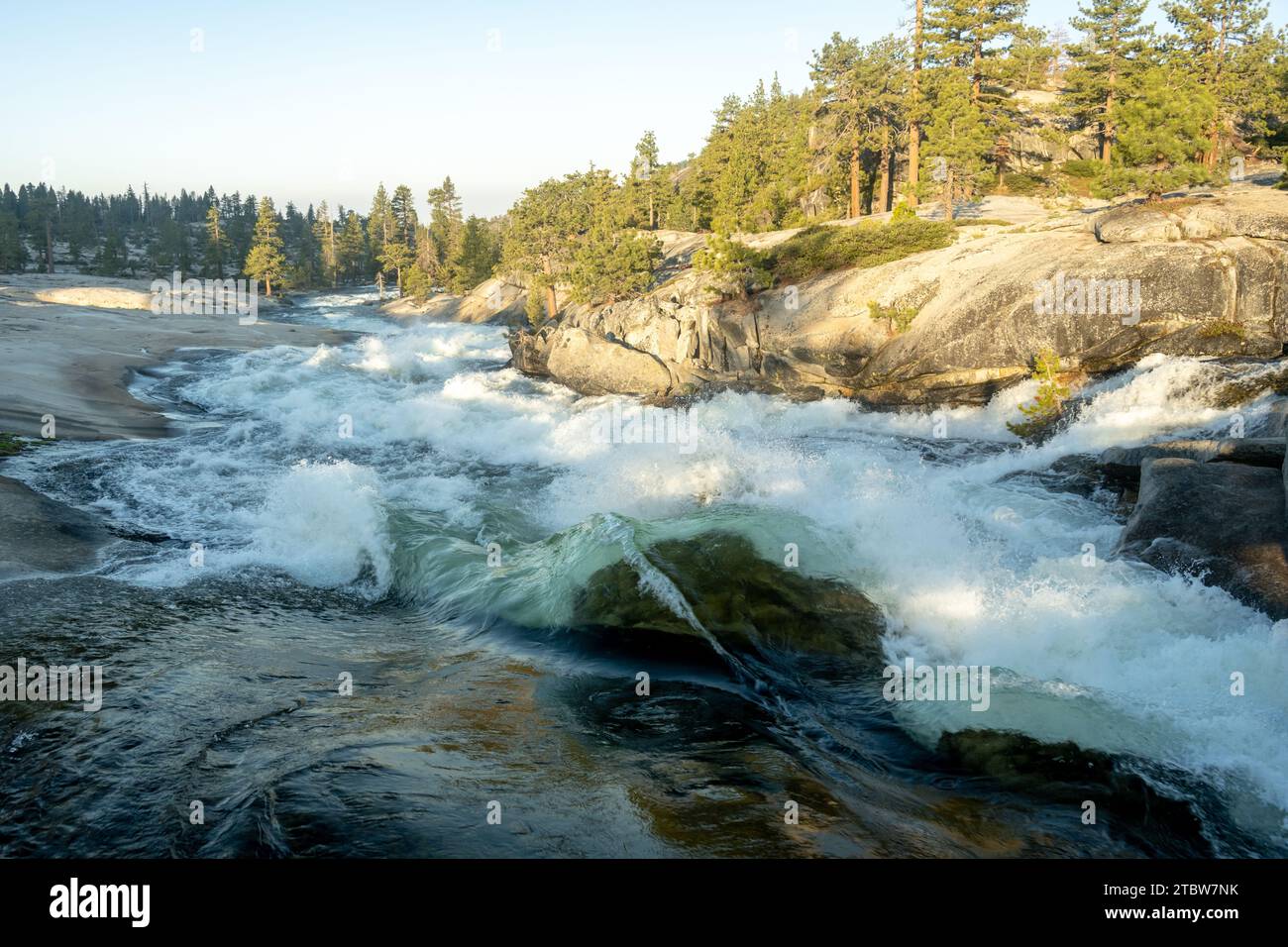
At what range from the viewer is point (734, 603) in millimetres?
9797

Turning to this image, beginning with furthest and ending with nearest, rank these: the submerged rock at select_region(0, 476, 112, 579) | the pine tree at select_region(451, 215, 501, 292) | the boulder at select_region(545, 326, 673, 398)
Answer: the pine tree at select_region(451, 215, 501, 292) → the boulder at select_region(545, 326, 673, 398) → the submerged rock at select_region(0, 476, 112, 579)

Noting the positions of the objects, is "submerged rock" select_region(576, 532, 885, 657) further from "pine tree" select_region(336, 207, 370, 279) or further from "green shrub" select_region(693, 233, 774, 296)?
"pine tree" select_region(336, 207, 370, 279)

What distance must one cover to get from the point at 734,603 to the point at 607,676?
222cm

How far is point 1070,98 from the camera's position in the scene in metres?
47.0

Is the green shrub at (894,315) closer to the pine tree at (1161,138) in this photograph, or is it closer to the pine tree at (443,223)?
the pine tree at (1161,138)

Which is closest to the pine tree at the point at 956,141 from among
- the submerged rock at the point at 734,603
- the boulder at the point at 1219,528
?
the boulder at the point at 1219,528

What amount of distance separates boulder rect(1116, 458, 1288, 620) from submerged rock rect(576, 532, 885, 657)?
4.34 m

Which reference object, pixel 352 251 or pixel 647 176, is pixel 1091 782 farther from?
pixel 352 251

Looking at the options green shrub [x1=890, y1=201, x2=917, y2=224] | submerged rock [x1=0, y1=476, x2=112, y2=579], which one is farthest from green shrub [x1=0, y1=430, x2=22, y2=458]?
green shrub [x1=890, y1=201, x2=917, y2=224]

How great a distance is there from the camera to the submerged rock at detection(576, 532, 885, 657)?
30.5 ft

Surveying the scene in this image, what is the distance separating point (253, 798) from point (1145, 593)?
10135 millimetres

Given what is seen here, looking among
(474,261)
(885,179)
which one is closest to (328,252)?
(474,261)

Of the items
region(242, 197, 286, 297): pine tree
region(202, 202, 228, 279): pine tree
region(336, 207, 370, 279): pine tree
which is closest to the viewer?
region(242, 197, 286, 297): pine tree
